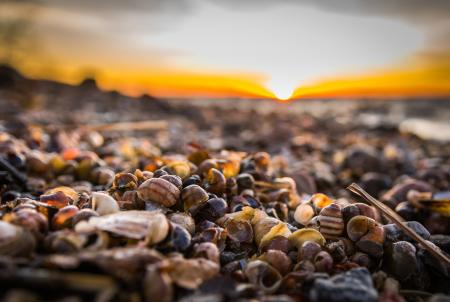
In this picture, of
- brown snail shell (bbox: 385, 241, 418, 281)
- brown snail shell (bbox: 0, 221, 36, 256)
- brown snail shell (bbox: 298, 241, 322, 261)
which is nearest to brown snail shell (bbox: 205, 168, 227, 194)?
brown snail shell (bbox: 298, 241, 322, 261)

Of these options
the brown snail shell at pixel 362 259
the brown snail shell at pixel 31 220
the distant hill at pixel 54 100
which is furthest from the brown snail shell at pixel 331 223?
the distant hill at pixel 54 100

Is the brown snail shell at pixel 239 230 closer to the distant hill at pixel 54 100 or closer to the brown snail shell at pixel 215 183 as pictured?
the brown snail shell at pixel 215 183

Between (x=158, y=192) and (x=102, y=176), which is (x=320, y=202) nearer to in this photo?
(x=158, y=192)

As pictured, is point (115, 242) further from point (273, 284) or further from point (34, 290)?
point (273, 284)

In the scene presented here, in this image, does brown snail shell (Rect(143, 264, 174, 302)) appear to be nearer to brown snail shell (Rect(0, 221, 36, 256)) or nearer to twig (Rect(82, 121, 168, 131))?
brown snail shell (Rect(0, 221, 36, 256))

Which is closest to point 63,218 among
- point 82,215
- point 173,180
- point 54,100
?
point 82,215

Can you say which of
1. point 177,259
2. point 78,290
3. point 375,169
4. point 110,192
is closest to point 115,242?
point 177,259
